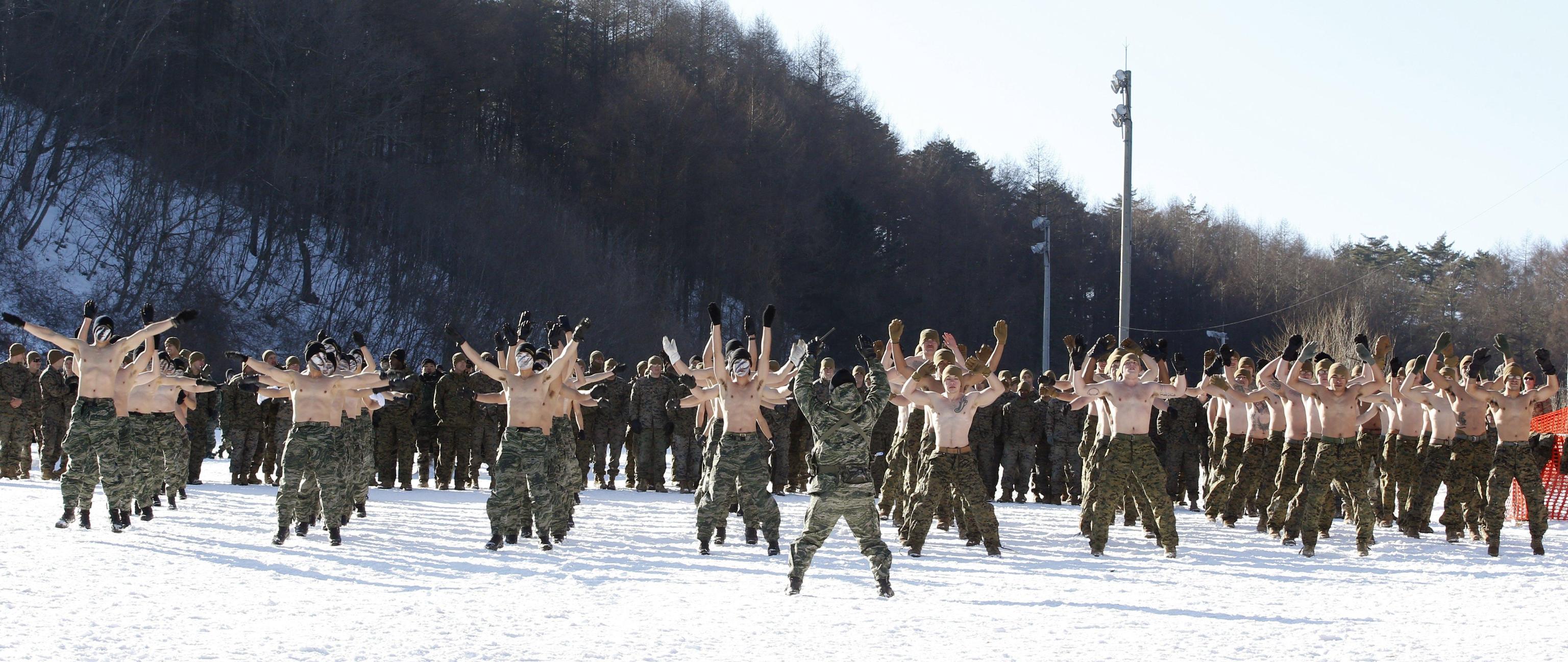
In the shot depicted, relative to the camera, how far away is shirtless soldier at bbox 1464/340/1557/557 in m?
12.6

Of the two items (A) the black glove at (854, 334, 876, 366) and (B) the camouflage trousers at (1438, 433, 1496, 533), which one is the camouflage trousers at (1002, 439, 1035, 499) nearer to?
(B) the camouflage trousers at (1438, 433, 1496, 533)

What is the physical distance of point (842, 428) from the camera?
9016 millimetres

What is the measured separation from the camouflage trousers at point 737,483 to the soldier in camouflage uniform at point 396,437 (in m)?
7.47

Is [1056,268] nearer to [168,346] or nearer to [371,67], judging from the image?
[371,67]

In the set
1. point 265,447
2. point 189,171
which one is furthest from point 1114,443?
point 189,171

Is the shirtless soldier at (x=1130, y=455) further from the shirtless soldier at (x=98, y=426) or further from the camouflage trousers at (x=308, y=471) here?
the shirtless soldier at (x=98, y=426)

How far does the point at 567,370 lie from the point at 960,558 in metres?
3.87

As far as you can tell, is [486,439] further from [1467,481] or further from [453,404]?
[1467,481]

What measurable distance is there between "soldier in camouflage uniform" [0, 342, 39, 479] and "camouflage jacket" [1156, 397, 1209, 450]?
1472 cm

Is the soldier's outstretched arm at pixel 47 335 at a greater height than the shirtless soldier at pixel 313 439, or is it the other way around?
the soldier's outstretched arm at pixel 47 335

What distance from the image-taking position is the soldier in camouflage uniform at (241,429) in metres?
18.0

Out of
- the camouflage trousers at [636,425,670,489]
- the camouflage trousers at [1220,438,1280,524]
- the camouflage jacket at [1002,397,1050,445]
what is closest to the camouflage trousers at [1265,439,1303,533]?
the camouflage trousers at [1220,438,1280,524]

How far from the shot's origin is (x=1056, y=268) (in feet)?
229

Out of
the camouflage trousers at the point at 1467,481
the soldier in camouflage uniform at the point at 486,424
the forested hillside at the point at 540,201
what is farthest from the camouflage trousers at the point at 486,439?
the forested hillside at the point at 540,201
